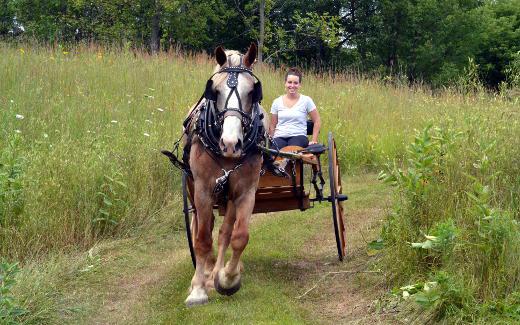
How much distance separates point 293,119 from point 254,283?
7.42 feet

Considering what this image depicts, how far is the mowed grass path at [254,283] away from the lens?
5664 millimetres

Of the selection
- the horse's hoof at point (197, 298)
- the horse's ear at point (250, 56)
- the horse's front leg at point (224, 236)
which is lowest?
the horse's hoof at point (197, 298)

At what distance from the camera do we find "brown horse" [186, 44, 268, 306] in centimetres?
573

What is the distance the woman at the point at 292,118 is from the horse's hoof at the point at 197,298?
2370mm

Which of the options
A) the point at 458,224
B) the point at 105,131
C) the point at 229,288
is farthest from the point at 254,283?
the point at 105,131

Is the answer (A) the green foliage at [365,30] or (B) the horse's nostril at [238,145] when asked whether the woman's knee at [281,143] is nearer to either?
(B) the horse's nostril at [238,145]

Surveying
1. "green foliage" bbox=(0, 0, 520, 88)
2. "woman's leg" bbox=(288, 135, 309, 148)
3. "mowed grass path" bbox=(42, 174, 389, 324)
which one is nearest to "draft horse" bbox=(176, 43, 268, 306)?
"mowed grass path" bbox=(42, 174, 389, 324)

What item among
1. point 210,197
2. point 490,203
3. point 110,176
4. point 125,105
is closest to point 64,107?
Result: point 125,105

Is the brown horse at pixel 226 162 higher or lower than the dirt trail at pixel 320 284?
higher

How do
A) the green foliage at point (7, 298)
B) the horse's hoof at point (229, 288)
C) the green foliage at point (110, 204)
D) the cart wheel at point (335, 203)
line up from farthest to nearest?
the green foliage at point (110, 204), the cart wheel at point (335, 203), the horse's hoof at point (229, 288), the green foliage at point (7, 298)

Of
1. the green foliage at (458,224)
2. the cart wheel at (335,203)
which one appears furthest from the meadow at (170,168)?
the cart wheel at (335,203)

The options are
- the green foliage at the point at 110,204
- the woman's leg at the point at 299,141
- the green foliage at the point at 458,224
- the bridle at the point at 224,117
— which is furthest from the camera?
the green foliage at the point at 110,204

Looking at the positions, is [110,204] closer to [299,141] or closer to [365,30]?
[299,141]

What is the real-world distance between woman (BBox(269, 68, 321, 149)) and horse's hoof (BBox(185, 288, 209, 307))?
7.78 ft
